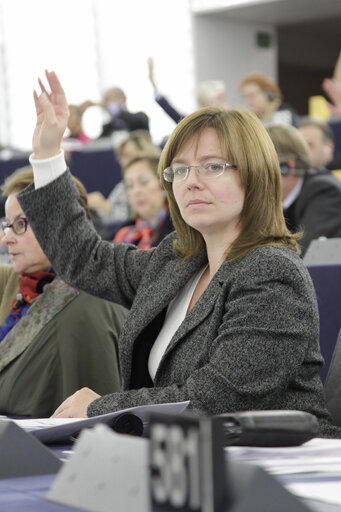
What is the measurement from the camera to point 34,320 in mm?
2271

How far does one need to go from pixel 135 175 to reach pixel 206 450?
3.61 m

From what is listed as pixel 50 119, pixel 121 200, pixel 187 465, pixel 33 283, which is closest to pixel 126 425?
pixel 187 465

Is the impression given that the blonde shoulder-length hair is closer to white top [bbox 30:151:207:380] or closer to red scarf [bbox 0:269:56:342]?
white top [bbox 30:151:207:380]

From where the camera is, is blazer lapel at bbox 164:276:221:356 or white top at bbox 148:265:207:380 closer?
blazer lapel at bbox 164:276:221:356

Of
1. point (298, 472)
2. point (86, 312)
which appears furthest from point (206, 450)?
point (86, 312)

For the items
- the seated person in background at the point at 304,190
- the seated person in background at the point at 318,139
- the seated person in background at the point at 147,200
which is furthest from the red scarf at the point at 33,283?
the seated person in background at the point at 318,139

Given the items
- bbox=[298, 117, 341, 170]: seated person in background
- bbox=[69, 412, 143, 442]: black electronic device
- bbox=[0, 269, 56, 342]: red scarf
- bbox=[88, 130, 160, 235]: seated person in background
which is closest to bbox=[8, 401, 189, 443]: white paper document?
bbox=[69, 412, 143, 442]: black electronic device

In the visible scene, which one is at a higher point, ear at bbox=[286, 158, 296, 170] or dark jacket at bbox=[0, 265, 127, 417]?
ear at bbox=[286, 158, 296, 170]

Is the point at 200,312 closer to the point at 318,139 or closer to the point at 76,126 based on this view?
the point at 318,139

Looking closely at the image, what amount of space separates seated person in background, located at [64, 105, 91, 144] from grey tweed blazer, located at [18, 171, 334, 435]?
5.56 m

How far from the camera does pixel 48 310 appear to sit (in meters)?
2.27

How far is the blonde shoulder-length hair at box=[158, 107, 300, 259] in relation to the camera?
1.64 metres

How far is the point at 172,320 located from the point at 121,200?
4.23 m

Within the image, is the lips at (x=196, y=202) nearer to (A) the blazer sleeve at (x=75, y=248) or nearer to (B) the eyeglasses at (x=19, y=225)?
(A) the blazer sleeve at (x=75, y=248)
